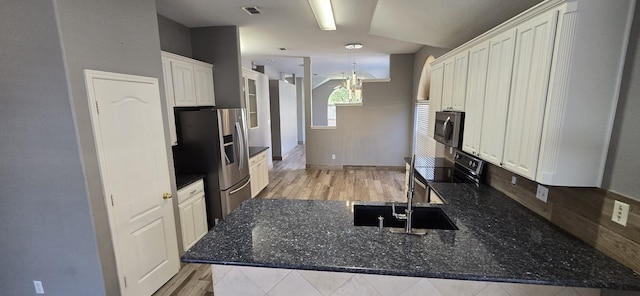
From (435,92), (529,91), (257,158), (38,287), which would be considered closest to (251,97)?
(257,158)

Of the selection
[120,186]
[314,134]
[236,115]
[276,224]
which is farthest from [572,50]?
[314,134]

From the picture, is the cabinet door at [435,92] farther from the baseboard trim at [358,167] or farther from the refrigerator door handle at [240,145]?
the baseboard trim at [358,167]

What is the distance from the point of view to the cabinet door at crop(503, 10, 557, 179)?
1.37m

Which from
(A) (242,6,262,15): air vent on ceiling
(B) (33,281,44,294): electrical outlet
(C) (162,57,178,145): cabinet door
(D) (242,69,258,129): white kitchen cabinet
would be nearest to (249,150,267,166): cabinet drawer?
(D) (242,69,258,129): white kitchen cabinet

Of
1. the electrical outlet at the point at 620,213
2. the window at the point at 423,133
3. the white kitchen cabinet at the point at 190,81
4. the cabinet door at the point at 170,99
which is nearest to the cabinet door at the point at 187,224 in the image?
the cabinet door at the point at 170,99

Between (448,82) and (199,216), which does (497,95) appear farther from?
(199,216)

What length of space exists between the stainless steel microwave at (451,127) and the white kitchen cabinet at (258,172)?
281cm

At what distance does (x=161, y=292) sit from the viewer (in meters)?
2.40

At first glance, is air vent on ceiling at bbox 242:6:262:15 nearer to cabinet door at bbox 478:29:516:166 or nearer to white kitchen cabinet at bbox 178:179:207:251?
white kitchen cabinet at bbox 178:179:207:251

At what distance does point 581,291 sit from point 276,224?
1592 millimetres

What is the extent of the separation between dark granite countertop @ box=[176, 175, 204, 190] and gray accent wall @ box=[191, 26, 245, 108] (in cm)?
129

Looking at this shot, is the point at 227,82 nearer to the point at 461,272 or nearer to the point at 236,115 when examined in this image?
the point at 236,115

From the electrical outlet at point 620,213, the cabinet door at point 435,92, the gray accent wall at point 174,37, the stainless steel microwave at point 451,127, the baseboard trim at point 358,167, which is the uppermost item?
the gray accent wall at point 174,37

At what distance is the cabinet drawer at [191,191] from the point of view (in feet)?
8.93
